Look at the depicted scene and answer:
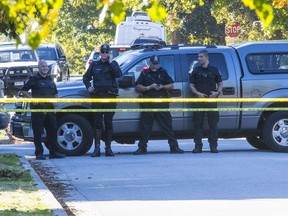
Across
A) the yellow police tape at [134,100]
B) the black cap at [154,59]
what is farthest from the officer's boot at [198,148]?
the black cap at [154,59]

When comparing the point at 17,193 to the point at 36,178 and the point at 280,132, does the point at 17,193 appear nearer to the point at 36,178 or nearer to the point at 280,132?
the point at 36,178

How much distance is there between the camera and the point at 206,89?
1680 centimetres

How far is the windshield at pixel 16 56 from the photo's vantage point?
1296 inches

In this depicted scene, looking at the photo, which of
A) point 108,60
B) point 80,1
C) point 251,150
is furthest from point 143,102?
point 80,1

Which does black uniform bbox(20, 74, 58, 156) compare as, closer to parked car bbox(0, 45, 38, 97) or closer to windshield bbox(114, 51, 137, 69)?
windshield bbox(114, 51, 137, 69)

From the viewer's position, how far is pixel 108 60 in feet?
54.0

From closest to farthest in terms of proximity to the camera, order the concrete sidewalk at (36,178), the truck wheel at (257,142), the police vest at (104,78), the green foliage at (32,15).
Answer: the green foliage at (32,15)
the concrete sidewalk at (36,178)
the police vest at (104,78)
the truck wheel at (257,142)

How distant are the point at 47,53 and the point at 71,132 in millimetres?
16818

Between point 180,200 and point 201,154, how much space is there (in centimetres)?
589

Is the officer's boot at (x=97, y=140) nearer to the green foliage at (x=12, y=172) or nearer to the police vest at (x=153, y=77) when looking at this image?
the police vest at (x=153, y=77)

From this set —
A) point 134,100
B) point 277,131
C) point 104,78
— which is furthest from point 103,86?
point 277,131

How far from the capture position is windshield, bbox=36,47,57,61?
33062mm

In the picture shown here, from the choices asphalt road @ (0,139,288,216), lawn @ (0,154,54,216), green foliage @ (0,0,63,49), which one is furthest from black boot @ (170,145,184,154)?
green foliage @ (0,0,63,49)

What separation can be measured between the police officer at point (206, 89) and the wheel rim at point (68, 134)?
1988 millimetres
